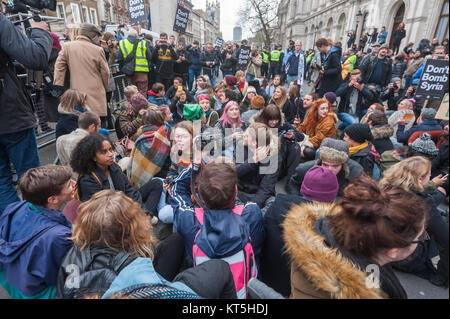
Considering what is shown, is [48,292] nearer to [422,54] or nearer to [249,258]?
[249,258]

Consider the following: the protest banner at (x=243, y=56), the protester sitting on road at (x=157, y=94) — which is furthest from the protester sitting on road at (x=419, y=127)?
the protest banner at (x=243, y=56)

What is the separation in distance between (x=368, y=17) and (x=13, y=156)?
24.6 metres

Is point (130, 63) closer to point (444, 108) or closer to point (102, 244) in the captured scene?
point (102, 244)

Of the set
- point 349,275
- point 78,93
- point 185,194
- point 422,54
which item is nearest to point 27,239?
point 185,194

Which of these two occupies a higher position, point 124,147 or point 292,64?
point 292,64

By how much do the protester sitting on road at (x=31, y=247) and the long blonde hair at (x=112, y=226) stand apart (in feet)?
0.45

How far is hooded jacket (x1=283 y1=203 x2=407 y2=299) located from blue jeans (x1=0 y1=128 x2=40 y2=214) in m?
2.61

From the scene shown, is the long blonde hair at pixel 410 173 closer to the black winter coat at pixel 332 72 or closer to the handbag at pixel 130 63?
the black winter coat at pixel 332 72

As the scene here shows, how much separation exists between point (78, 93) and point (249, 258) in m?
3.31

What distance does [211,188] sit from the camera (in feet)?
5.18

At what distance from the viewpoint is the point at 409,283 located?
6.44 feet

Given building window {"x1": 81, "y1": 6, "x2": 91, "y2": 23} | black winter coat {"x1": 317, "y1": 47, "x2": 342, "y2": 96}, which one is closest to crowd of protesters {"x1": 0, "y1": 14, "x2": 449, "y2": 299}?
black winter coat {"x1": 317, "y1": 47, "x2": 342, "y2": 96}

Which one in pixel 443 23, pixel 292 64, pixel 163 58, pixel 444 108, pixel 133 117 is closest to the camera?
pixel 444 108

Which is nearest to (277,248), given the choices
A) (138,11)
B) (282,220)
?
(282,220)
